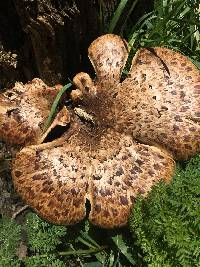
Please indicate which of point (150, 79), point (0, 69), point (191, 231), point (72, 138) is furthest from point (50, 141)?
point (191, 231)

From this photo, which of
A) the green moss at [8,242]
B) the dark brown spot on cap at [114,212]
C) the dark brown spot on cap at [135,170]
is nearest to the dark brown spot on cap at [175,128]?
the dark brown spot on cap at [135,170]

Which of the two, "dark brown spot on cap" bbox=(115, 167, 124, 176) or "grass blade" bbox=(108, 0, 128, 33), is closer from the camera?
"dark brown spot on cap" bbox=(115, 167, 124, 176)

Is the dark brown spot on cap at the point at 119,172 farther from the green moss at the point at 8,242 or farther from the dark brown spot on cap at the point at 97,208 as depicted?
the green moss at the point at 8,242

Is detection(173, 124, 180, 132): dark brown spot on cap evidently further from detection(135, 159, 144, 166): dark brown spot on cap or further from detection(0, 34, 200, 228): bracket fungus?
detection(135, 159, 144, 166): dark brown spot on cap

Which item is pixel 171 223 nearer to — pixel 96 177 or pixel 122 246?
pixel 96 177

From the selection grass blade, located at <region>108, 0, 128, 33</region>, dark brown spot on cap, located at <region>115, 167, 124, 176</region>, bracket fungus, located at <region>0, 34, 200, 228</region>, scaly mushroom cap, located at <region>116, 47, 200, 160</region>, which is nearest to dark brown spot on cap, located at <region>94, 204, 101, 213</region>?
bracket fungus, located at <region>0, 34, 200, 228</region>

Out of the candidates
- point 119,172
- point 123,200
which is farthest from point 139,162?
point 123,200

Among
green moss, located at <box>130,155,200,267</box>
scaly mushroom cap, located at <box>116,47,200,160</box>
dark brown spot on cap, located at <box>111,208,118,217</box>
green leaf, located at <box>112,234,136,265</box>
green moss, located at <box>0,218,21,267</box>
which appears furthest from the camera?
green leaf, located at <box>112,234,136,265</box>
